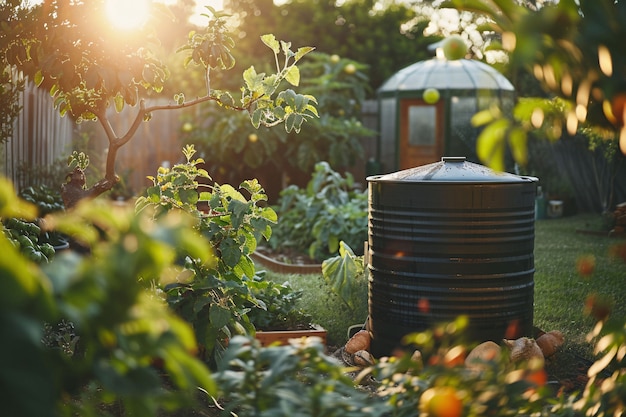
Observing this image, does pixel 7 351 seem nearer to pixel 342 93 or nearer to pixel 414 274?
pixel 414 274

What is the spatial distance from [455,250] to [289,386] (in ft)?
7.89

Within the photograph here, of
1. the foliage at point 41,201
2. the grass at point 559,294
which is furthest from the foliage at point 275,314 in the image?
the foliage at point 41,201

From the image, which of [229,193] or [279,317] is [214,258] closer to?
[229,193]

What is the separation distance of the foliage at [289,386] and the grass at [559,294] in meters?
2.66

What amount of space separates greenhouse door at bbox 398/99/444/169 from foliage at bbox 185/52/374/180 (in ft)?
4.74

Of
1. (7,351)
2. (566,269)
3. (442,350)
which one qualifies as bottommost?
(566,269)

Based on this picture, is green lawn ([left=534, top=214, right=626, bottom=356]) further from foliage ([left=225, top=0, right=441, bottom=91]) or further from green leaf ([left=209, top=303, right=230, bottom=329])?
foliage ([left=225, top=0, right=441, bottom=91])

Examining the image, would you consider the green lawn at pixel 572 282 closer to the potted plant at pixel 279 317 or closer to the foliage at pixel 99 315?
the potted plant at pixel 279 317

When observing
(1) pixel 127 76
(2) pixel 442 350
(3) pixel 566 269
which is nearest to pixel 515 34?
(2) pixel 442 350

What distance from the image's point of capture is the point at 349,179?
8.66 m

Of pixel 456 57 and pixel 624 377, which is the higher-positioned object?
pixel 456 57

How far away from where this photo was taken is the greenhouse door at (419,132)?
13.8 m

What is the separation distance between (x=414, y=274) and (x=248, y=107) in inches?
45.8

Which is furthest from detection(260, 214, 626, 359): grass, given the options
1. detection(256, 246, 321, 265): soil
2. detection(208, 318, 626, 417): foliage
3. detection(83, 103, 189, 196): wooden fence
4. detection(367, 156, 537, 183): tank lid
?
detection(83, 103, 189, 196): wooden fence
